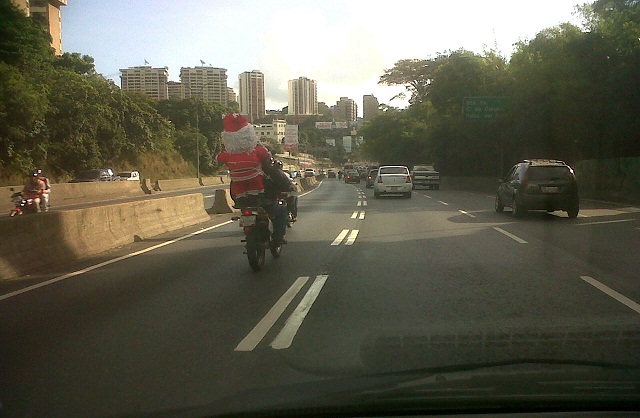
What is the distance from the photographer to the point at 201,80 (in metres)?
98.5

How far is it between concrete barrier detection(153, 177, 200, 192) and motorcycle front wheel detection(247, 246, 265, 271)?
135 feet

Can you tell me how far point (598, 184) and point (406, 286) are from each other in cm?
2748

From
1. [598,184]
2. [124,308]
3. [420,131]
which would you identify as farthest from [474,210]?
[420,131]

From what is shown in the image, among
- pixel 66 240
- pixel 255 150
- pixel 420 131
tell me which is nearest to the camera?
pixel 255 150

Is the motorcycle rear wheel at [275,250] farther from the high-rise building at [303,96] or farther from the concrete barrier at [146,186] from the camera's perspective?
the high-rise building at [303,96]

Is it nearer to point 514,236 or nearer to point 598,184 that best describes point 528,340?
point 514,236

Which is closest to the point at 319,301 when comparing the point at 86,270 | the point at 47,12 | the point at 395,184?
the point at 86,270

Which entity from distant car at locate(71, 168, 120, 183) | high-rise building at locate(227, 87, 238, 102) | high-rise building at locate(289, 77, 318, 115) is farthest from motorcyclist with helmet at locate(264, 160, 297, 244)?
high-rise building at locate(289, 77, 318, 115)

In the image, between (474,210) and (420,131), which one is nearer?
(474,210)

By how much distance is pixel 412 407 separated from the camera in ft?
11.8

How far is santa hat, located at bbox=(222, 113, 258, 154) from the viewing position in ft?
33.5

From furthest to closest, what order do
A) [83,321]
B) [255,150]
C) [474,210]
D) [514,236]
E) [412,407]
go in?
[474,210]
[514,236]
[255,150]
[83,321]
[412,407]

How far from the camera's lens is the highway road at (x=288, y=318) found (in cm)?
514

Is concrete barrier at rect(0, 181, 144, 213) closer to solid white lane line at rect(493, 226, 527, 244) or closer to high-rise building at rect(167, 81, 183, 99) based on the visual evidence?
solid white lane line at rect(493, 226, 527, 244)
